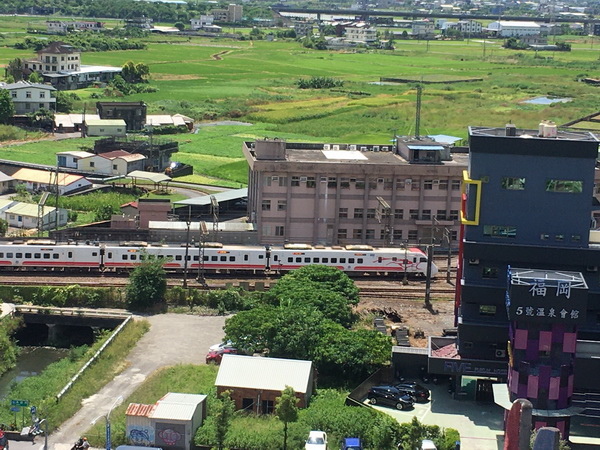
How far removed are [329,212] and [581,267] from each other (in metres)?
23.4

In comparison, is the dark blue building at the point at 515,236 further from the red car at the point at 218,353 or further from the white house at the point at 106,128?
the white house at the point at 106,128

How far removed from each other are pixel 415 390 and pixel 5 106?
70.9 meters

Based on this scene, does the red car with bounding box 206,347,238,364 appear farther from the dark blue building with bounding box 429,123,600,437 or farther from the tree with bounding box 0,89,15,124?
the tree with bounding box 0,89,15,124

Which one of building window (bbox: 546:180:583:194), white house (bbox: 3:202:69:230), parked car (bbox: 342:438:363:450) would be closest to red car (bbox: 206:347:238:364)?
parked car (bbox: 342:438:363:450)

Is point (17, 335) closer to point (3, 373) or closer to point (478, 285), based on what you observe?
point (3, 373)

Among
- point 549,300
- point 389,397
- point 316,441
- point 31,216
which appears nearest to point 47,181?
point 31,216

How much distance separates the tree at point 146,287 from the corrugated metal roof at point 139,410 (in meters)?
13.9

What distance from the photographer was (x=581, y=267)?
38750mm

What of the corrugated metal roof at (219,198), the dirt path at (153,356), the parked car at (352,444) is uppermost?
the corrugated metal roof at (219,198)

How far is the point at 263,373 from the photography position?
37.9 meters

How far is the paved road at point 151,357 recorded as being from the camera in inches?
1372

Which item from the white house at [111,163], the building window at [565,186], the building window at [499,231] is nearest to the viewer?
the building window at [565,186]

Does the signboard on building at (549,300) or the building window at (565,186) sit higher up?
the building window at (565,186)

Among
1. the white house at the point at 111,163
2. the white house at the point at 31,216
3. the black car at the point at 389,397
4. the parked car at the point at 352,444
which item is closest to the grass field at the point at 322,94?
the white house at the point at 111,163
